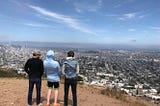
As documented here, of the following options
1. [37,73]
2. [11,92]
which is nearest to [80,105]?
[37,73]

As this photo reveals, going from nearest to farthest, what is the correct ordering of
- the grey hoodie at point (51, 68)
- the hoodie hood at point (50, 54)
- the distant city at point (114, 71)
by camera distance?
1. the hoodie hood at point (50, 54)
2. the grey hoodie at point (51, 68)
3. the distant city at point (114, 71)

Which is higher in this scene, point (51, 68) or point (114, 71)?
point (51, 68)

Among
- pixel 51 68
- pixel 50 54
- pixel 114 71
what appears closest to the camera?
pixel 50 54

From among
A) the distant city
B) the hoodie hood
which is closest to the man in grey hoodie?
the hoodie hood

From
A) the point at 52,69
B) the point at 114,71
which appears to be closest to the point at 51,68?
the point at 52,69

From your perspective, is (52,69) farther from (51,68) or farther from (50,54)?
(50,54)

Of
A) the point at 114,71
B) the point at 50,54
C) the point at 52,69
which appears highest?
the point at 50,54

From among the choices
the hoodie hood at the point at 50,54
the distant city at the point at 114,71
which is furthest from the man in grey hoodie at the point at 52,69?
the distant city at the point at 114,71

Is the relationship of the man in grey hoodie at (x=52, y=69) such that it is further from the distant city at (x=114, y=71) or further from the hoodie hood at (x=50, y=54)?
the distant city at (x=114, y=71)

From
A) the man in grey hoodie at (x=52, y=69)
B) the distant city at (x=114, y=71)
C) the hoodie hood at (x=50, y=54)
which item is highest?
the hoodie hood at (x=50, y=54)

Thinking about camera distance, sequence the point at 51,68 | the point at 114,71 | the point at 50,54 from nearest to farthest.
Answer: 1. the point at 50,54
2. the point at 51,68
3. the point at 114,71

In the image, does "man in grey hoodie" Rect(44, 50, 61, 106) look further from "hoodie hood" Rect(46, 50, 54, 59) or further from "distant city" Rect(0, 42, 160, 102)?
"distant city" Rect(0, 42, 160, 102)

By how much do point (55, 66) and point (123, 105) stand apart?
3.79 m

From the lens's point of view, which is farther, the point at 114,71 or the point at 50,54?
the point at 114,71
